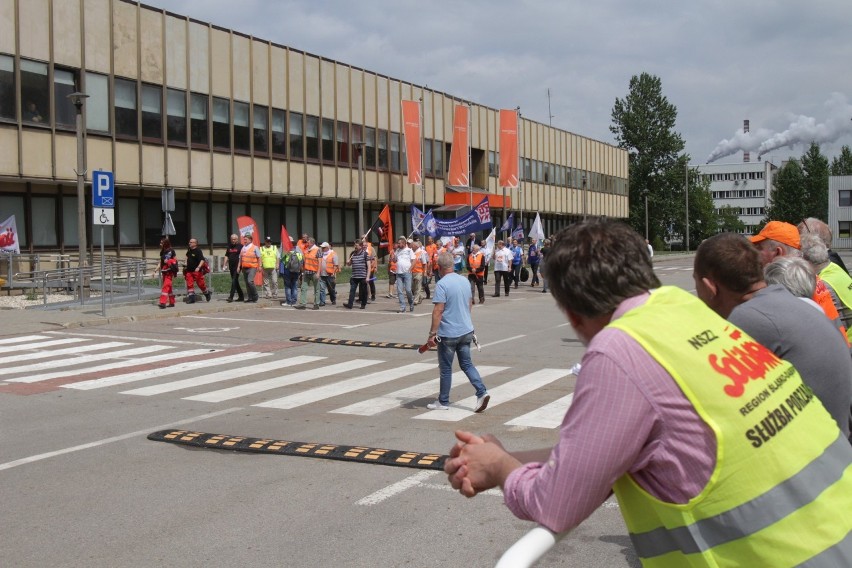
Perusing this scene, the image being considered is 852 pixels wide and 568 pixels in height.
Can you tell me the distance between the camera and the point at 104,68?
31156 millimetres

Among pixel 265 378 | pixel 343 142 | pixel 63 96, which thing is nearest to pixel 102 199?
pixel 265 378

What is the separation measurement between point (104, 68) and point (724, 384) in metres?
32.2

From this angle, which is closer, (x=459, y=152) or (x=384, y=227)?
(x=384, y=227)

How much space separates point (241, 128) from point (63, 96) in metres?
8.79

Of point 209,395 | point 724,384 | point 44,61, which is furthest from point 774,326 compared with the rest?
point 44,61

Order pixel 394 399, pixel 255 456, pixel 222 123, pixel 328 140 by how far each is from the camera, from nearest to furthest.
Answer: pixel 255 456
pixel 394 399
pixel 222 123
pixel 328 140

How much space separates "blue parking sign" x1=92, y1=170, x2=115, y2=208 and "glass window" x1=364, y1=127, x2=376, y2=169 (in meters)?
25.1

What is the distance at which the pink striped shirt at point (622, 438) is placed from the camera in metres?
2.06

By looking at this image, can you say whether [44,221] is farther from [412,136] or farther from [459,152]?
[459,152]

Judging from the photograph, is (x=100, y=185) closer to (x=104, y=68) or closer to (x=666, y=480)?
(x=104, y=68)

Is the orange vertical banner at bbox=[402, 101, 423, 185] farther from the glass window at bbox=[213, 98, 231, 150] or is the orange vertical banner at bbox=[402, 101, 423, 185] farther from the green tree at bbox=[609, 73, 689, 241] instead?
the green tree at bbox=[609, 73, 689, 241]

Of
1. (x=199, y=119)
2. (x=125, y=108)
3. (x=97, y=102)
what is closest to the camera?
(x=97, y=102)

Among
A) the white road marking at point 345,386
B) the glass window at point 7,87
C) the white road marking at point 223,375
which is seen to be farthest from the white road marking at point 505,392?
the glass window at point 7,87

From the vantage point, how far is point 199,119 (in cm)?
3538
